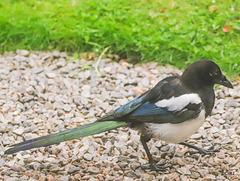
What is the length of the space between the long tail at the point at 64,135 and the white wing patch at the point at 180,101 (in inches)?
14.1

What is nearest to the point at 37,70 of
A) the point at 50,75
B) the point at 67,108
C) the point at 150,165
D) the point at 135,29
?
the point at 50,75

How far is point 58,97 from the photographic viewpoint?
4.18 metres

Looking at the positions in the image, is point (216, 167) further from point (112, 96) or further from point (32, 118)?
point (32, 118)

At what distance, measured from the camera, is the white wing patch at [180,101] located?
10.4 feet

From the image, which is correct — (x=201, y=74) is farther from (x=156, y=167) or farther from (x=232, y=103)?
(x=232, y=103)

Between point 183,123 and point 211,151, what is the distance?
49cm

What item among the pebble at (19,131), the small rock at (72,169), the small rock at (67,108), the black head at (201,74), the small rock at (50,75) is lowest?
the small rock at (72,169)

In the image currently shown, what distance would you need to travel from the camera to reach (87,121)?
12.7ft

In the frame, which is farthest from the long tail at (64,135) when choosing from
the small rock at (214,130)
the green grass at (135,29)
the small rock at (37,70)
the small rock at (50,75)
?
the green grass at (135,29)

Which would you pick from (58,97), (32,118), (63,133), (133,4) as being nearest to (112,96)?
(58,97)

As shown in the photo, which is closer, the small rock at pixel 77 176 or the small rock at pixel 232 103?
the small rock at pixel 77 176

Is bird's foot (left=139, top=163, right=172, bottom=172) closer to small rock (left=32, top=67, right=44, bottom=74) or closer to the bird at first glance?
the bird

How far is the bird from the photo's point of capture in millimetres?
3170

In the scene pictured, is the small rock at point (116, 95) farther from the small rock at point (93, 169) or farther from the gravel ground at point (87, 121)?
the small rock at point (93, 169)
